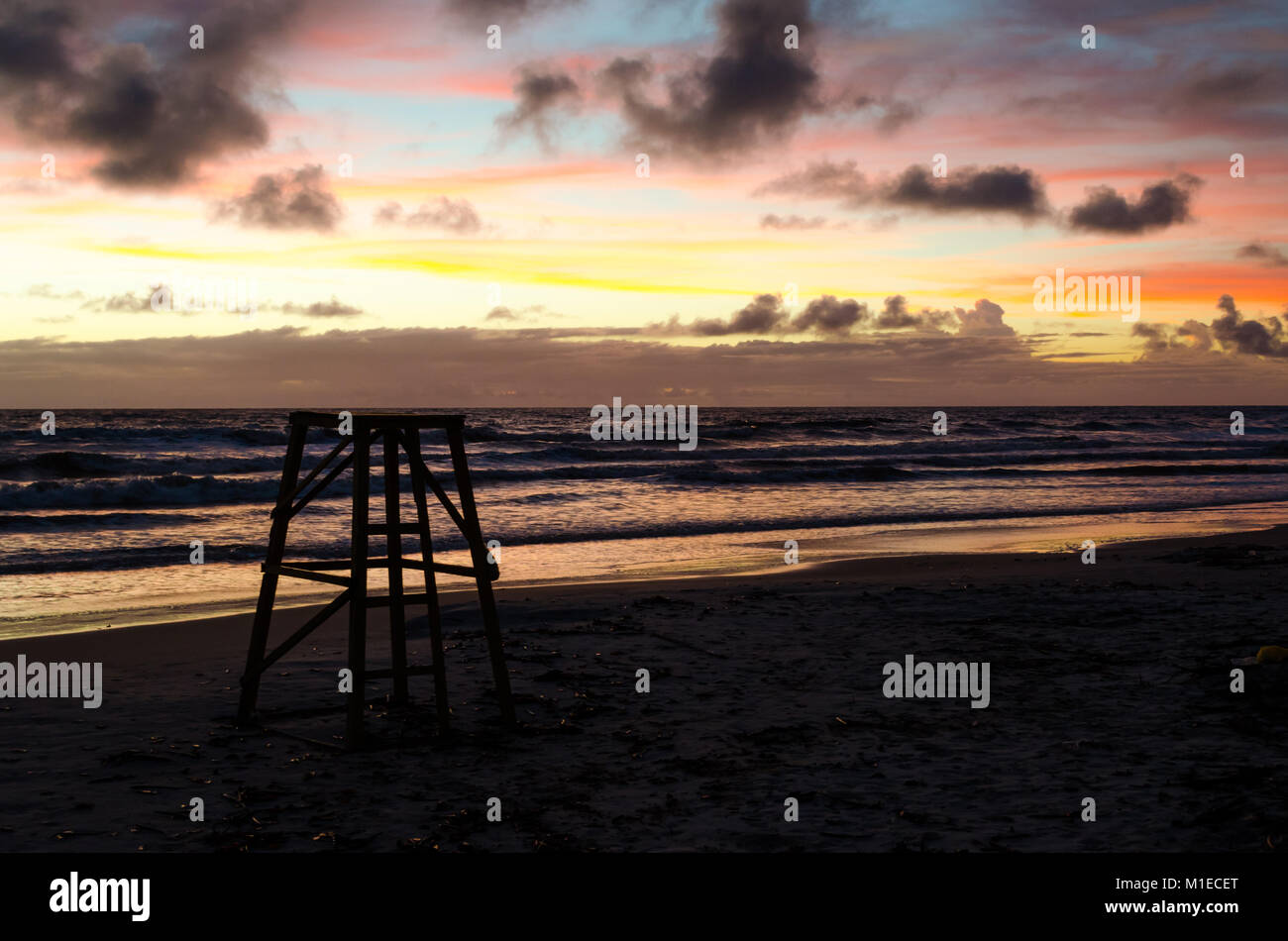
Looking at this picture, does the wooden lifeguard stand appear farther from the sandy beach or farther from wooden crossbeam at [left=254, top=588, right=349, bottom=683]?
the sandy beach

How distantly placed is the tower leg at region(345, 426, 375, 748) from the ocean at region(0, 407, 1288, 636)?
6.35m

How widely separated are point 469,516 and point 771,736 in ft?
8.39

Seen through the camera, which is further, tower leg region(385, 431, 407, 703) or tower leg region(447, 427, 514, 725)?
tower leg region(447, 427, 514, 725)

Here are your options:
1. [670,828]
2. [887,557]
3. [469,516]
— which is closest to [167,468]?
[887,557]

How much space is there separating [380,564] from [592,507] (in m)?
19.9

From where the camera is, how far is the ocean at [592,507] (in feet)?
51.8

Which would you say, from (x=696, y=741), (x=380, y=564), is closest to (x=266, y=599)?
(x=380, y=564)

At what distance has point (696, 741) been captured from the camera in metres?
6.89

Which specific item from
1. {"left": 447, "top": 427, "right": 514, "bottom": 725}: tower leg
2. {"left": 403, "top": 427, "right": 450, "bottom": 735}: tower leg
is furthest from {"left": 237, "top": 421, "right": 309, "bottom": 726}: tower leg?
{"left": 447, "top": 427, "right": 514, "bottom": 725}: tower leg

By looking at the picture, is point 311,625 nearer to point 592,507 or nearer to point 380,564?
point 380,564

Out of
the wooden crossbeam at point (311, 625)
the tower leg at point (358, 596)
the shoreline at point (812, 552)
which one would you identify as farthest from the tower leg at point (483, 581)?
the shoreline at point (812, 552)

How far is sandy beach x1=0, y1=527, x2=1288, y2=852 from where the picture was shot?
528 centimetres

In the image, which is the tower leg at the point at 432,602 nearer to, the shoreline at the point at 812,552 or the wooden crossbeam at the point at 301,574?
the wooden crossbeam at the point at 301,574
